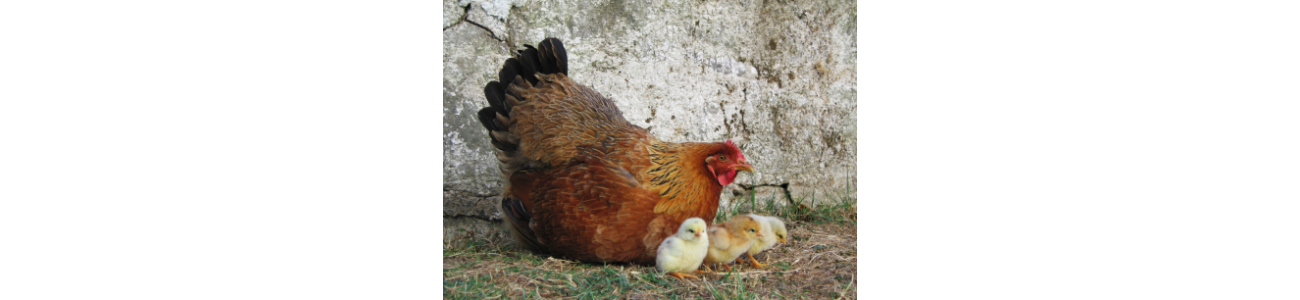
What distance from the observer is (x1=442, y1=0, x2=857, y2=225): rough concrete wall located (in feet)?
8.04

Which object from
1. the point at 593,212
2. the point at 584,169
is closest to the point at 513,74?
the point at 584,169

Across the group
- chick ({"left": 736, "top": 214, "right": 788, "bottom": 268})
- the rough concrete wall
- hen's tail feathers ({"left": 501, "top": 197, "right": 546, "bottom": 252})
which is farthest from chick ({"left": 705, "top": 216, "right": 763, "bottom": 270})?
hen's tail feathers ({"left": 501, "top": 197, "right": 546, "bottom": 252})

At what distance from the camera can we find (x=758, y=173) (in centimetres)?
262

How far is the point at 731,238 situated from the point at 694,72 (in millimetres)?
606

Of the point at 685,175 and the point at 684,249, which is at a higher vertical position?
the point at 685,175

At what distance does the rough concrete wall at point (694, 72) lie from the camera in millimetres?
2451

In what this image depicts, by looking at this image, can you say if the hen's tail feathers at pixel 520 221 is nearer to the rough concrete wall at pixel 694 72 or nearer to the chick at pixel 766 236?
the rough concrete wall at pixel 694 72

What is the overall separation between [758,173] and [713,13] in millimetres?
603

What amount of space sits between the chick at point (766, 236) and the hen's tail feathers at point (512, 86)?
2.75ft

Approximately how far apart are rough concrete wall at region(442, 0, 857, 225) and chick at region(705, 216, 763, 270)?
328mm

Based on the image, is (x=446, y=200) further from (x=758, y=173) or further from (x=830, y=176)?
(x=830, y=176)

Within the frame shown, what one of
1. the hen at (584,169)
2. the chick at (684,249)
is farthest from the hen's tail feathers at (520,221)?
the chick at (684,249)

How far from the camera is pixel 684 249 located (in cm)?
222

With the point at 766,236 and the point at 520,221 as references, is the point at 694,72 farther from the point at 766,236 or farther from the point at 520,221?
the point at 520,221
